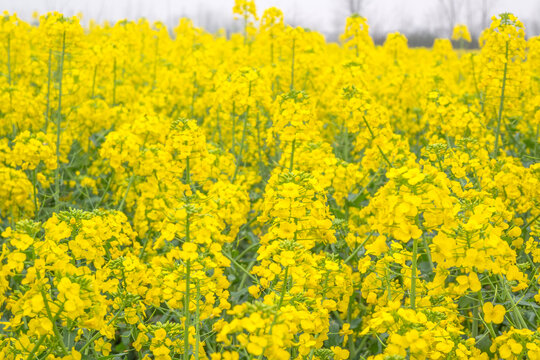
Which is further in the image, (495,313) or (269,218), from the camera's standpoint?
(269,218)

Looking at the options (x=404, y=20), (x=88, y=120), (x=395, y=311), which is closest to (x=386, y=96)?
(x=88, y=120)

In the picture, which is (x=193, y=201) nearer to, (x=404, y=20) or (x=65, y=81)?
(x=65, y=81)

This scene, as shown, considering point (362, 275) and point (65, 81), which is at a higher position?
point (65, 81)

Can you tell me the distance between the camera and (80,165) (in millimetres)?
5418

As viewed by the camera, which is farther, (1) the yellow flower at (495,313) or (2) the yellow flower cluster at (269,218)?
(1) the yellow flower at (495,313)

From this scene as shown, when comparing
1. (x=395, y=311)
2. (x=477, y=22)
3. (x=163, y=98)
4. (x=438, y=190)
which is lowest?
(x=395, y=311)

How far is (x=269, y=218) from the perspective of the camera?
8.57 ft

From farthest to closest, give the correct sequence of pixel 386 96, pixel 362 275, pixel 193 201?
1. pixel 386 96
2. pixel 362 275
3. pixel 193 201

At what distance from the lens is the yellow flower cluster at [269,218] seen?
2.02 m

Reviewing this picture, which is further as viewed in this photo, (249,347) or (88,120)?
(88,120)

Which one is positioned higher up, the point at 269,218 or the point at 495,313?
the point at 269,218

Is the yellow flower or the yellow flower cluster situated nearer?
the yellow flower cluster

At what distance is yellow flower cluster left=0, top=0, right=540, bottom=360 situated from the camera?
6.63 ft

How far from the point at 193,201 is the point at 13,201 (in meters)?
2.05
